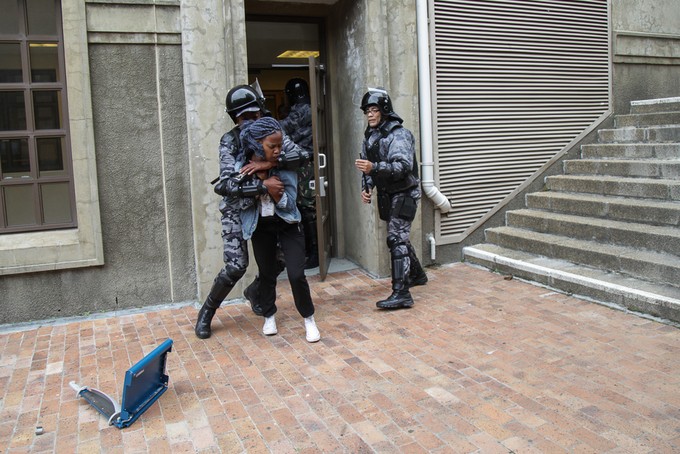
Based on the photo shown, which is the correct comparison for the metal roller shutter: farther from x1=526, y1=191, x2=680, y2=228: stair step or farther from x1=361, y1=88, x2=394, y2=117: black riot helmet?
x1=361, y1=88, x2=394, y2=117: black riot helmet

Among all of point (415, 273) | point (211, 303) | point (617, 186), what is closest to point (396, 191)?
point (415, 273)

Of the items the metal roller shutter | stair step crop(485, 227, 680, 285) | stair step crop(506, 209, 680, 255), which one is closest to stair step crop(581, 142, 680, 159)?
the metal roller shutter

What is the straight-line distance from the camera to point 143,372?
3633 mm

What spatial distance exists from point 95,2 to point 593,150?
5978 millimetres

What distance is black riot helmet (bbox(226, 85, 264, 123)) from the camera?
4.71 m

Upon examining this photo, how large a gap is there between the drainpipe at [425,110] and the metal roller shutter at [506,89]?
19 cm

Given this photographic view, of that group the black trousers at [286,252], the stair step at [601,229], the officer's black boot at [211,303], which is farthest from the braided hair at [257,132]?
the stair step at [601,229]

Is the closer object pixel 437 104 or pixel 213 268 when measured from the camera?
pixel 213 268

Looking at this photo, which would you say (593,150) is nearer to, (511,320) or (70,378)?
(511,320)

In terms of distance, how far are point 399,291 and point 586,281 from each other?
175 centimetres

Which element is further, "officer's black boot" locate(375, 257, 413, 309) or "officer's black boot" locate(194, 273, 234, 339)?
"officer's black boot" locate(375, 257, 413, 309)

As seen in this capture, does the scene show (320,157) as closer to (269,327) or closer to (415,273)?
(415,273)

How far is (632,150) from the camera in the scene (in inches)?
282

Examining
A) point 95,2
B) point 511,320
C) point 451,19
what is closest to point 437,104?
point 451,19
